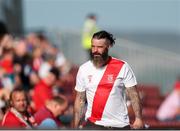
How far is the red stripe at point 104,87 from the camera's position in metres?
11.9

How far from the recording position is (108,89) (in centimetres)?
1187

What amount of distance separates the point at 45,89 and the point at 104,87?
20.7 feet

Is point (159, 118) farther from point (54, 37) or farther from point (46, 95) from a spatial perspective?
point (54, 37)

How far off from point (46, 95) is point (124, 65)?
6104 millimetres

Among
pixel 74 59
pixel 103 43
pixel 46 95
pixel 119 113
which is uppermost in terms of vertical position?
pixel 103 43

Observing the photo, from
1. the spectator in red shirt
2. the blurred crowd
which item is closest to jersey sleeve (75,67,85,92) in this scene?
the blurred crowd

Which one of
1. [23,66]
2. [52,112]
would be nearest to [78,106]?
[52,112]

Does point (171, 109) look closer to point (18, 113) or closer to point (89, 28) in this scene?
point (89, 28)

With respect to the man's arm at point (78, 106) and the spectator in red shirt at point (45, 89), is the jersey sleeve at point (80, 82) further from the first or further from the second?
the spectator in red shirt at point (45, 89)

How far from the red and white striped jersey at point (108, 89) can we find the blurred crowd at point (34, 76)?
60.8 inches

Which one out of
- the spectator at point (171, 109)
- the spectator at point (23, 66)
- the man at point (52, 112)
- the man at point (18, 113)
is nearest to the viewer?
the man at point (18, 113)

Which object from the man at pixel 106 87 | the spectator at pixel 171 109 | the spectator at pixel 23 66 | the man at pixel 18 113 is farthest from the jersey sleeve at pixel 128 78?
the spectator at pixel 171 109

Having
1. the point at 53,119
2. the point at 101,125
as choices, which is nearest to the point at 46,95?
the point at 53,119

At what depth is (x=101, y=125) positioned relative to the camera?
11.9m
